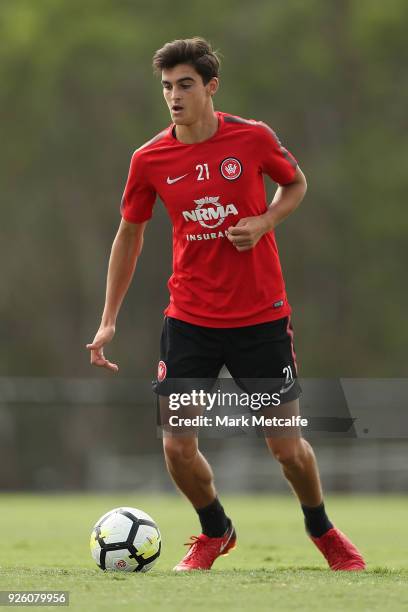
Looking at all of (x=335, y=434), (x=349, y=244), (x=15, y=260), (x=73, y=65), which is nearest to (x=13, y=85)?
(x=73, y=65)

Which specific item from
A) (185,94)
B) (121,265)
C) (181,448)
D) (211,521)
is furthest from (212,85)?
(211,521)

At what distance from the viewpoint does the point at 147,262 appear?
32.8 m

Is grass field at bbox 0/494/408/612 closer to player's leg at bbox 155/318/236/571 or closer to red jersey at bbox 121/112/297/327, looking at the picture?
player's leg at bbox 155/318/236/571

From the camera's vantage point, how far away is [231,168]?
21.9ft

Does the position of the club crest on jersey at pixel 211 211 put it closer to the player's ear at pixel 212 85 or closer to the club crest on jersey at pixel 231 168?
the club crest on jersey at pixel 231 168

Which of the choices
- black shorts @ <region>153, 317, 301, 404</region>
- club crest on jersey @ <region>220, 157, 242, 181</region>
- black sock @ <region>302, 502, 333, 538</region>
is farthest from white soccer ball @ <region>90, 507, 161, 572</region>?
club crest on jersey @ <region>220, 157, 242, 181</region>

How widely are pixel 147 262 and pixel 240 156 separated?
26141mm

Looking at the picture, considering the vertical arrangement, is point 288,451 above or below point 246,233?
below

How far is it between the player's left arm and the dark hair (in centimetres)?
66

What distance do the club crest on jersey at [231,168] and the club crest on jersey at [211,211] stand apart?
12 centimetres

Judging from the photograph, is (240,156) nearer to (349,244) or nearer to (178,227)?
(178,227)

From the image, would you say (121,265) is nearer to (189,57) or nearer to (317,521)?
(189,57)

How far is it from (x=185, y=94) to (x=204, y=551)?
7.30ft

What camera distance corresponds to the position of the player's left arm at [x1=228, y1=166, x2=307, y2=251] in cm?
654
